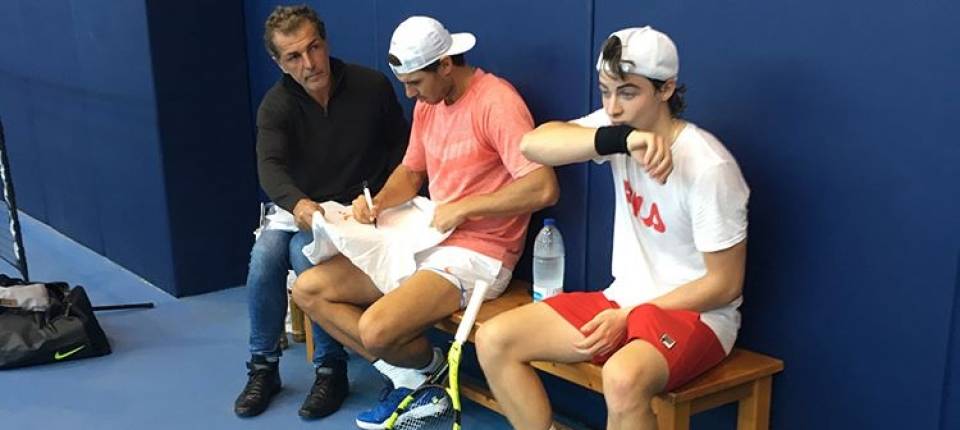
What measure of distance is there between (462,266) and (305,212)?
57 centimetres

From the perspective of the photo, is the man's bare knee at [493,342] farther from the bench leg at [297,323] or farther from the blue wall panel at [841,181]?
the bench leg at [297,323]

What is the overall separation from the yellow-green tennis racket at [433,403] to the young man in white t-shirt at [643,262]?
0.27 m

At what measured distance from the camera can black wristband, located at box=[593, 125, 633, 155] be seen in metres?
2.34

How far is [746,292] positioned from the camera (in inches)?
103

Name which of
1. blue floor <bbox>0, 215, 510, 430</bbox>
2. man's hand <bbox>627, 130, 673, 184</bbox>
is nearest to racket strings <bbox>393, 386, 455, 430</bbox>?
blue floor <bbox>0, 215, 510, 430</bbox>

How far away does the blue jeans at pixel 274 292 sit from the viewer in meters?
3.43

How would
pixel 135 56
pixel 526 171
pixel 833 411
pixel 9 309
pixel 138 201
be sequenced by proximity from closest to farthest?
1. pixel 833 411
2. pixel 526 171
3. pixel 9 309
4. pixel 135 56
5. pixel 138 201

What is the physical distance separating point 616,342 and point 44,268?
3.80 m

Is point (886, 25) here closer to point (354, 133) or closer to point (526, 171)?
point (526, 171)

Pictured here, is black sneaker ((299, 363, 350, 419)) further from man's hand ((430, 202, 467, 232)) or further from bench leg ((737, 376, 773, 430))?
bench leg ((737, 376, 773, 430))

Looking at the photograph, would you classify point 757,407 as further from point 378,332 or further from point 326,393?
point 326,393

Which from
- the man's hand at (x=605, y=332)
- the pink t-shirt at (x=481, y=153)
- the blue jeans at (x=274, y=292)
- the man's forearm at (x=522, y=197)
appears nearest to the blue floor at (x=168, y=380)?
the blue jeans at (x=274, y=292)

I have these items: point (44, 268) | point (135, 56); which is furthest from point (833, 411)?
point (44, 268)

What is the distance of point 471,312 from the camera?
2.86 meters
